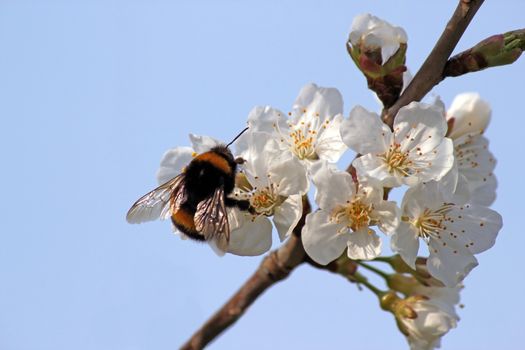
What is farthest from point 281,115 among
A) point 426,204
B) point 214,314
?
point 214,314

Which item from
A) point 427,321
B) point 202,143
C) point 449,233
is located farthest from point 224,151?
point 427,321

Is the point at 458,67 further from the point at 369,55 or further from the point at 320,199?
the point at 320,199

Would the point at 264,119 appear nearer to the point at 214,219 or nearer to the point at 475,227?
the point at 214,219

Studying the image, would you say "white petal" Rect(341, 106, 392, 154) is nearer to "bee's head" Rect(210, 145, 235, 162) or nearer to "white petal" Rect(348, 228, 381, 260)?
"white petal" Rect(348, 228, 381, 260)

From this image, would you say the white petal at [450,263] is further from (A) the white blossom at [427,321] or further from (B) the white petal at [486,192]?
(B) the white petal at [486,192]

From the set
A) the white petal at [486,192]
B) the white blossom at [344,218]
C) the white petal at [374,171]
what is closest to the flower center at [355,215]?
the white blossom at [344,218]

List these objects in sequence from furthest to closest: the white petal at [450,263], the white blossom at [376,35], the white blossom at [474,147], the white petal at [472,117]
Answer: the white petal at [472,117], the white blossom at [474,147], the white blossom at [376,35], the white petal at [450,263]
